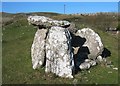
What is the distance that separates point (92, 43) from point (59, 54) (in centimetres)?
562

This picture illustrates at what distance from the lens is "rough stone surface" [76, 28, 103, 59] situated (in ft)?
90.0

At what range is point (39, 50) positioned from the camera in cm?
2569

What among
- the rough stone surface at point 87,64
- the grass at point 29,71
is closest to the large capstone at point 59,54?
the grass at point 29,71

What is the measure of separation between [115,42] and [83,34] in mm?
6060

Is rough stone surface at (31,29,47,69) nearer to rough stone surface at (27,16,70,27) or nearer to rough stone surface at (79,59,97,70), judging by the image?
rough stone surface at (27,16,70,27)

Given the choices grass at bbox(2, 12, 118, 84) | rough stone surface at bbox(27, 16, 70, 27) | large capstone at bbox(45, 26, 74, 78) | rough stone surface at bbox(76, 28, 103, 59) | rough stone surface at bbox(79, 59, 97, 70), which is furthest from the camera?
rough stone surface at bbox(76, 28, 103, 59)

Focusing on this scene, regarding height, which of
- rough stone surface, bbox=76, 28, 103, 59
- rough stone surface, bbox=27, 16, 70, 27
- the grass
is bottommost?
the grass

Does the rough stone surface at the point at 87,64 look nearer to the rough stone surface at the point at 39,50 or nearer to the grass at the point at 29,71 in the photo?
the grass at the point at 29,71

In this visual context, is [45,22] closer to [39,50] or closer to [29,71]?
[39,50]

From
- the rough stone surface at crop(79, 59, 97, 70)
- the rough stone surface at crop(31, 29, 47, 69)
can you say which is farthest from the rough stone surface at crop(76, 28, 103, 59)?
the rough stone surface at crop(31, 29, 47, 69)

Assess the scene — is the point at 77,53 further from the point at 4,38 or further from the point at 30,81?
the point at 4,38

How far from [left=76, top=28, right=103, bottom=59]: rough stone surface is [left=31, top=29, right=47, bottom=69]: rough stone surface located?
13.8 ft

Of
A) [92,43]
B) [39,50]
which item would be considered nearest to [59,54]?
[39,50]

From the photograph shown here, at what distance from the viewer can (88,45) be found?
2838 cm
